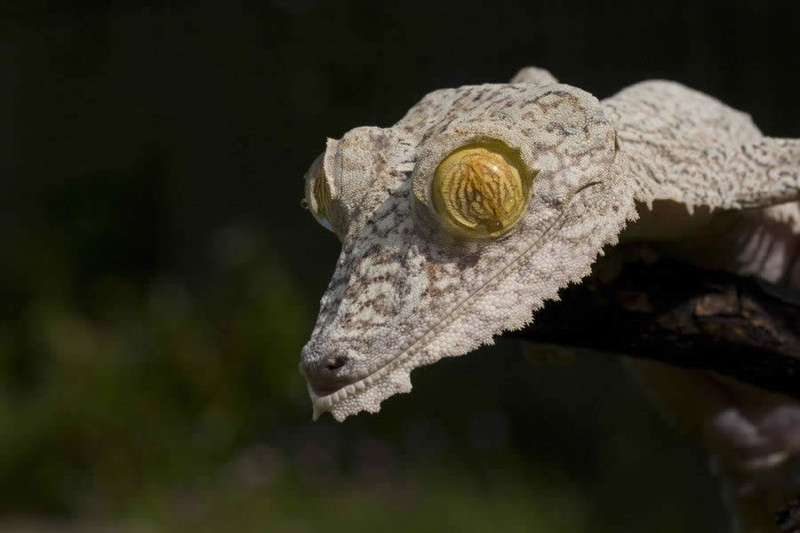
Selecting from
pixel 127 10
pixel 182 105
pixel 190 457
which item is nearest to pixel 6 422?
pixel 190 457

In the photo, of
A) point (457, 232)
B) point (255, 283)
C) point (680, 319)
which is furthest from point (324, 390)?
point (255, 283)

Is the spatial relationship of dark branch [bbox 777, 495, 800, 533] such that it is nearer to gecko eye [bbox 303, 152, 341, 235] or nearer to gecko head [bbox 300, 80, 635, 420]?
gecko head [bbox 300, 80, 635, 420]

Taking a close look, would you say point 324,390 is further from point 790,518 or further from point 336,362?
point 790,518

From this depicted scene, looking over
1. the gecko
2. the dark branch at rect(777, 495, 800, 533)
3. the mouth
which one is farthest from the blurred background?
the mouth

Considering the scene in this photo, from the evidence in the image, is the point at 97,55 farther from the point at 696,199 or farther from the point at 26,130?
the point at 696,199

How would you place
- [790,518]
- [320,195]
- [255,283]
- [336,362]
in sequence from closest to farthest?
[336,362], [320,195], [790,518], [255,283]

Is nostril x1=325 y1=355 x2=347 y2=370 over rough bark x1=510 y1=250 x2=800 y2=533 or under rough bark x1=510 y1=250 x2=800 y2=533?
over
